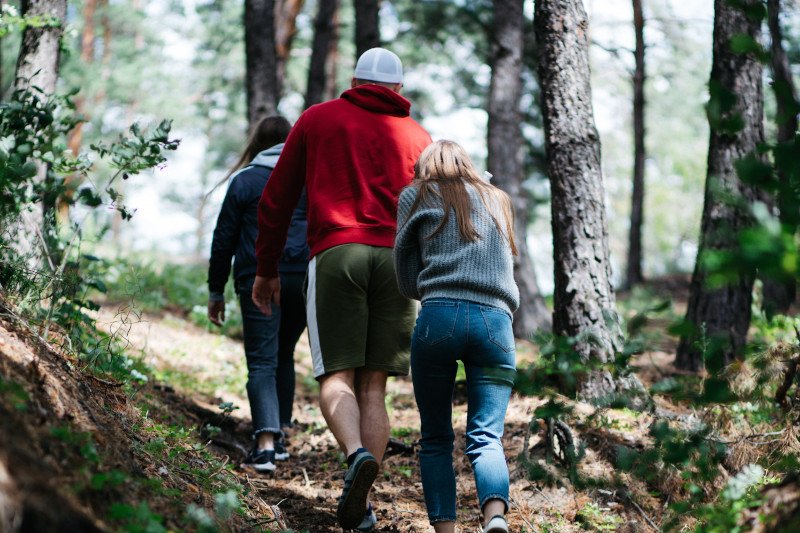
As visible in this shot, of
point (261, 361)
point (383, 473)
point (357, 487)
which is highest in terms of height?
point (261, 361)

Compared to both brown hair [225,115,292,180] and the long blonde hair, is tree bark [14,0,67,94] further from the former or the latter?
the long blonde hair

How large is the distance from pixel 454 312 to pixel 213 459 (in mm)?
1634

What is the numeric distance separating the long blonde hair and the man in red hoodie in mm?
323

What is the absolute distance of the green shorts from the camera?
3.66 meters

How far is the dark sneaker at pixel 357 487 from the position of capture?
3.32 meters

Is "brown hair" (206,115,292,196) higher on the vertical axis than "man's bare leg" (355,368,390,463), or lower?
higher

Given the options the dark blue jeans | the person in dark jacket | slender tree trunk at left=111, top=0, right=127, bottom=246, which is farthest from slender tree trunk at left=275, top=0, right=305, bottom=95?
the dark blue jeans

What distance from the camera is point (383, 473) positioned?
4.90 meters

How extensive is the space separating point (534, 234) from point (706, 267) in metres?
42.0

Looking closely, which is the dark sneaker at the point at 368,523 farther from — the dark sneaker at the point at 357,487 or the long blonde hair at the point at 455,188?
the long blonde hair at the point at 455,188

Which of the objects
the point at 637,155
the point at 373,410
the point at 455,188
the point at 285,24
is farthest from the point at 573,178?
the point at 285,24

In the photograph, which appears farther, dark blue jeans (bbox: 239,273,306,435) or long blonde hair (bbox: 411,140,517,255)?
dark blue jeans (bbox: 239,273,306,435)

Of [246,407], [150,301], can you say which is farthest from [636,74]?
[246,407]

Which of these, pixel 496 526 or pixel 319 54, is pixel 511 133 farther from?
pixel 496 526
